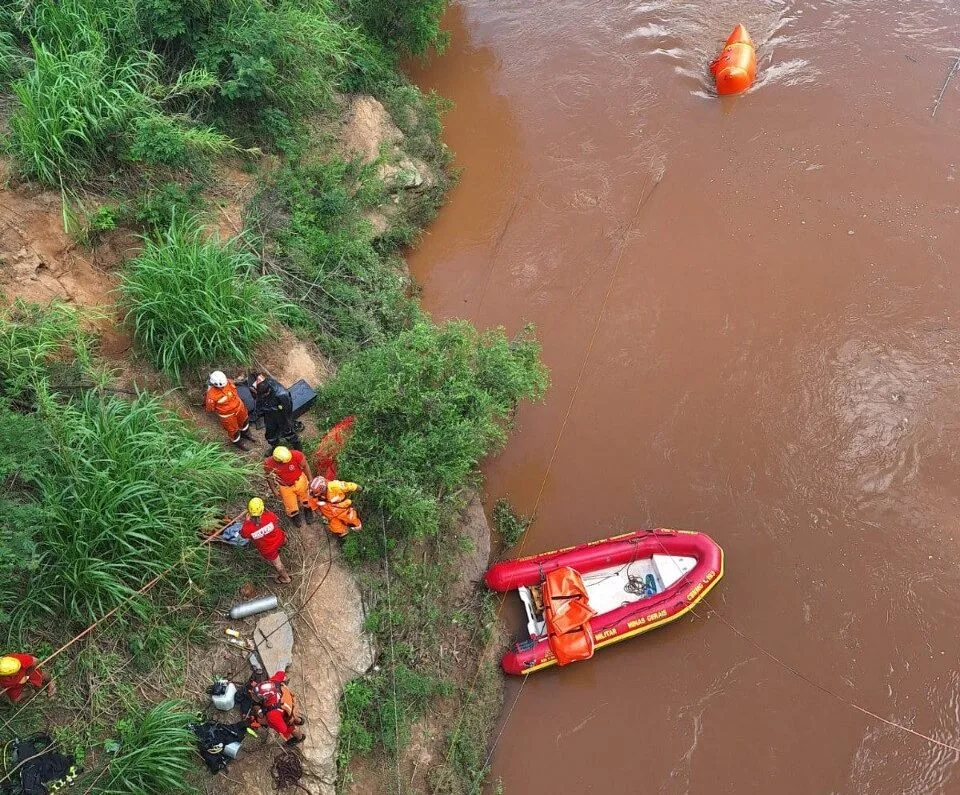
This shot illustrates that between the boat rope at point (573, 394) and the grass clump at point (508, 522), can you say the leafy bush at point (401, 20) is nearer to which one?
the boat rope at point (573, 394)

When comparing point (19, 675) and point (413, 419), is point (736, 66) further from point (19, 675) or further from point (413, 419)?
point (19, 675)

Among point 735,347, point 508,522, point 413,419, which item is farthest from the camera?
point 735,347

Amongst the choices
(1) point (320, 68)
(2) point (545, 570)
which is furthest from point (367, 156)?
(2) point (545, 570)

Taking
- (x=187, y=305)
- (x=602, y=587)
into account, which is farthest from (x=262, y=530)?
(x=602, y=587)

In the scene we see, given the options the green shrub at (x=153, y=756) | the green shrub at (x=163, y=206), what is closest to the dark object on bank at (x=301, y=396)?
the green shrub at (x=163, y=206)

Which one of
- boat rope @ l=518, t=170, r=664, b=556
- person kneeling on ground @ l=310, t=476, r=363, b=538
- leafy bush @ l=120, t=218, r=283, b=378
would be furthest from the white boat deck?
leafy bush @ l=120, t=218, r=283, b=378

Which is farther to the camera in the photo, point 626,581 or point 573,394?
point 573,394
